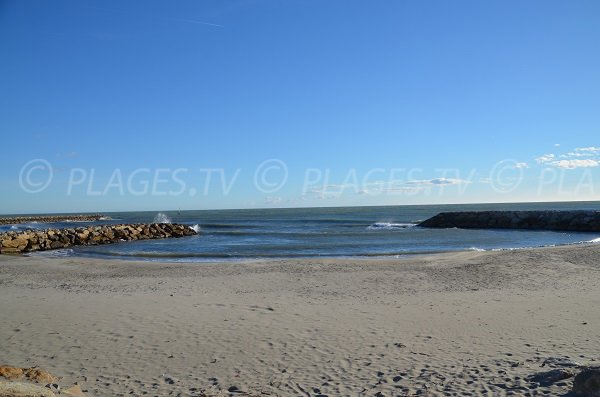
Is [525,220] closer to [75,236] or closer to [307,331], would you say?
[75,236]

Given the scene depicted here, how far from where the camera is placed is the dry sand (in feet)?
16.2

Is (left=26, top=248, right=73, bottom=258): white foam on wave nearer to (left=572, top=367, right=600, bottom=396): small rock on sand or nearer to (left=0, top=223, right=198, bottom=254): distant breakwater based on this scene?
(left=0, top=223, right=198, bottom=254): distant breakwater

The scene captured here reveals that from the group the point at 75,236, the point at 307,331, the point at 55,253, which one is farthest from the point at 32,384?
the point at 75,236

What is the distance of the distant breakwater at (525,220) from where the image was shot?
33.8 metres


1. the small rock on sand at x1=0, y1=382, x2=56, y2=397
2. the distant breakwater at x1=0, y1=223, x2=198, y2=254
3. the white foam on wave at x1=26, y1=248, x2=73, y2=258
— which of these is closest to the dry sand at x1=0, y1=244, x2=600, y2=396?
the small rock on sand at x1=0, y1=382, x2=56, y2=397

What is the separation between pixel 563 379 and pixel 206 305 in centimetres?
594

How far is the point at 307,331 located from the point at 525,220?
3568 cm

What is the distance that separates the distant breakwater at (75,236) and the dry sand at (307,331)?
1287cm

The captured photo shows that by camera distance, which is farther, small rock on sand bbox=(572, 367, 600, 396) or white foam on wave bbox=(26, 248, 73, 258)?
white foam on wave bbox=(26, 248, 73, 258)

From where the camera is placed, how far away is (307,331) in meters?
6.82

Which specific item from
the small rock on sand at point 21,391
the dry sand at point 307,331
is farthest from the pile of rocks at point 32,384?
the dry sand at point 307,331

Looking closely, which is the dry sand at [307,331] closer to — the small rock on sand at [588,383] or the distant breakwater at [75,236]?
the small rock on sand at [588,383]

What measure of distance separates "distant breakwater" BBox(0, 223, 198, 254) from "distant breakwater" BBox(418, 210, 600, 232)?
78.2 ft

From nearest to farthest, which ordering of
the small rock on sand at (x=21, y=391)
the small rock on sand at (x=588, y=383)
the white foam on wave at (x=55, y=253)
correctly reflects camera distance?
the small rock on sand at (x=21, y=391) → the small rock on sand at (x=588, y=383) → the white foam on wave at (x=55, y=253)
